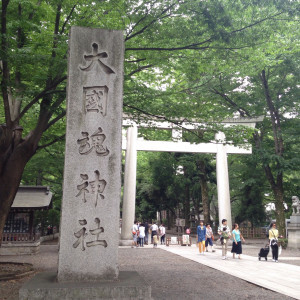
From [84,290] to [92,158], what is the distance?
6.91 feet

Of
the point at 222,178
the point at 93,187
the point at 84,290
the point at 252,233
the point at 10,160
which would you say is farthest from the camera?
the point at 252,233

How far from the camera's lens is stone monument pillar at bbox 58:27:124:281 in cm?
516

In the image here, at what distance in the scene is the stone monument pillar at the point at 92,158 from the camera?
5164 millimetres

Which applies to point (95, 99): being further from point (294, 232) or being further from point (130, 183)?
point (294, 232)

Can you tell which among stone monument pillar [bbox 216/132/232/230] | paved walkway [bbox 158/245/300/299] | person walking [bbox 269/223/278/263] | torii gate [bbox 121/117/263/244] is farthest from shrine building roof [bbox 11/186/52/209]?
stone monument pillar [bbox 216/132/232/230]

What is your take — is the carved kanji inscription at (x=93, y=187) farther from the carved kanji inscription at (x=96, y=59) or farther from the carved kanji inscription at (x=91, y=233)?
the carved kanji inscription at (x=96, y=59)

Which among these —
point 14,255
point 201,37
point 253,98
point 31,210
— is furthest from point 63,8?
point 253,98

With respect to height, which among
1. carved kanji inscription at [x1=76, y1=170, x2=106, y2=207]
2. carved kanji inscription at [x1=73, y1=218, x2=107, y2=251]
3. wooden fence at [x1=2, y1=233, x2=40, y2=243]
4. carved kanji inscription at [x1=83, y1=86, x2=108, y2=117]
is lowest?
wooden fence at [x1=2, y1=233, x2=40, y2=243]

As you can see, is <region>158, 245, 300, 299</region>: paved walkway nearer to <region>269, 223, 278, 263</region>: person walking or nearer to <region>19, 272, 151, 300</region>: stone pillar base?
<region>269, 223, 278, 263</region>: person walking

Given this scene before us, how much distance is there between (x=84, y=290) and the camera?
4688 millimetres

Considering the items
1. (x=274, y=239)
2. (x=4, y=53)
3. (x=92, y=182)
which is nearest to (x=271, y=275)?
(x=274, y=239)

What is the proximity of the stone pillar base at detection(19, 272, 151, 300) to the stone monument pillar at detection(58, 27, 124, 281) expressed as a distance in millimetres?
246

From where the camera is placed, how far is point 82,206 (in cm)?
528

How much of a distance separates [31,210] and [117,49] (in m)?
11.3
